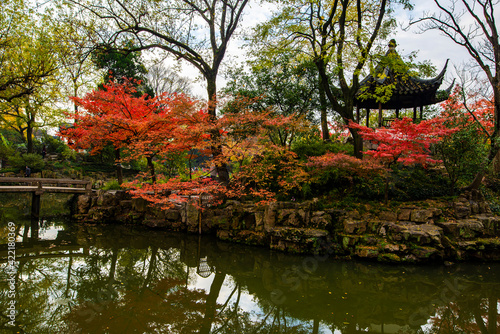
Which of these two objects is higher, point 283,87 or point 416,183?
point 283,87

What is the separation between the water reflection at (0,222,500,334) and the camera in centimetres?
348

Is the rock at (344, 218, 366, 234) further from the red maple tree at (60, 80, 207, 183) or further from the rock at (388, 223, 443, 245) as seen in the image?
the red maple tree at (60, 80, 207, 183)

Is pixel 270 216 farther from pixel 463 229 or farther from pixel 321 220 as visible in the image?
pixel 463 229

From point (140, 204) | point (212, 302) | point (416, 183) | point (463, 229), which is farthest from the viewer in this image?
point (140, 204)

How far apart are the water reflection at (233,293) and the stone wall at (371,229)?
11.6 inches

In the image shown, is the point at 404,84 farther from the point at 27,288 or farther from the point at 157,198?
the point at 27,288

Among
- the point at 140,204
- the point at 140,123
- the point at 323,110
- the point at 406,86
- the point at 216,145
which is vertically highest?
the point at 406,86

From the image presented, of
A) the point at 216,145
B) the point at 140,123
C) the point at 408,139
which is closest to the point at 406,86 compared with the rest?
the point at 408,139

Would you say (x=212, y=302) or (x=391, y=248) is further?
(x=391, y=248)

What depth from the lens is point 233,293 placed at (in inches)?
177

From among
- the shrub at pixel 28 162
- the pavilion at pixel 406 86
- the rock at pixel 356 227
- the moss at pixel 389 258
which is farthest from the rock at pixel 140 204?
the shrub at pixel 28 162

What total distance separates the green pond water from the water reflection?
0.02 metres

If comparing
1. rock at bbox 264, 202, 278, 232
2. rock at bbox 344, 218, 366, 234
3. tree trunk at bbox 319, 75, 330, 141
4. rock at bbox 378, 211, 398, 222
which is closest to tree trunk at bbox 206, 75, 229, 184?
rock at bbox 264, 202, 278, 232

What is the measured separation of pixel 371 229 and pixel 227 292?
3.53 m
